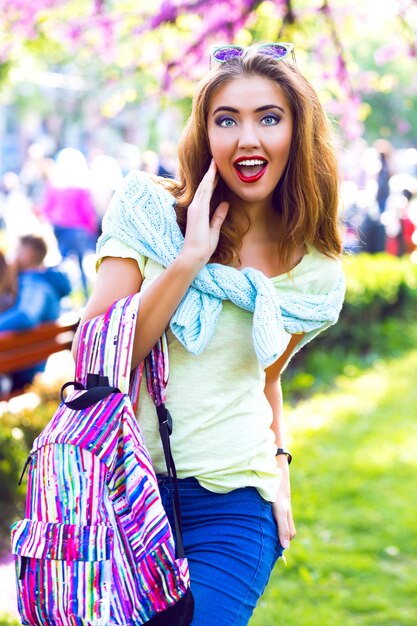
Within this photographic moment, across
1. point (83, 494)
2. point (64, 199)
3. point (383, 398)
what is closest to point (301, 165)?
point (83, 494)

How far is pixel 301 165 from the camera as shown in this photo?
2.48 meters

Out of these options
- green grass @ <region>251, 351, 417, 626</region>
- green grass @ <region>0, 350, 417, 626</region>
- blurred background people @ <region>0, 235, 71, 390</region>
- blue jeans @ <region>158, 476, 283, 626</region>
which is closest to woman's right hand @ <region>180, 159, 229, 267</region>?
blue jeans @ <region>158, 476, 283, 626</region>

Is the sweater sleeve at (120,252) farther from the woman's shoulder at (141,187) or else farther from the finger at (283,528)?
the finger at (283,528)

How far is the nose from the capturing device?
2342 millimetres

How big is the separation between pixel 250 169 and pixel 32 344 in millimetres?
3444

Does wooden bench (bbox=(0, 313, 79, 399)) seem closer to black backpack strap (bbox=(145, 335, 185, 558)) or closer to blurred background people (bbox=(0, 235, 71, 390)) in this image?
blurred background people (bbox=(0, 235, 71, 390))

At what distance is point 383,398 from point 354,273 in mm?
2022

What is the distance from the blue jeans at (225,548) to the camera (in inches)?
84.7

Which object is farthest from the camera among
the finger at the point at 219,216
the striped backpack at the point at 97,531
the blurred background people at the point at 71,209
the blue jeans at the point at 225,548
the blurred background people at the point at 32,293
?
the blurred background people at the point at 71,209

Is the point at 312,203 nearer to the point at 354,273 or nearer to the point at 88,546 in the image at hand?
the point at 88,546

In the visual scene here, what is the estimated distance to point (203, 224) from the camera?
90.0 inches

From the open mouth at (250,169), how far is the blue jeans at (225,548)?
29.5 inches

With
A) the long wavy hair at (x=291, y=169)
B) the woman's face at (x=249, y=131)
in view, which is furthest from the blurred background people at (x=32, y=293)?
the woman's face at (x=249, y=131)

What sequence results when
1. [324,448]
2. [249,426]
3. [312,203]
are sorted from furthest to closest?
[324,448]
[312,203]
[249,426]
